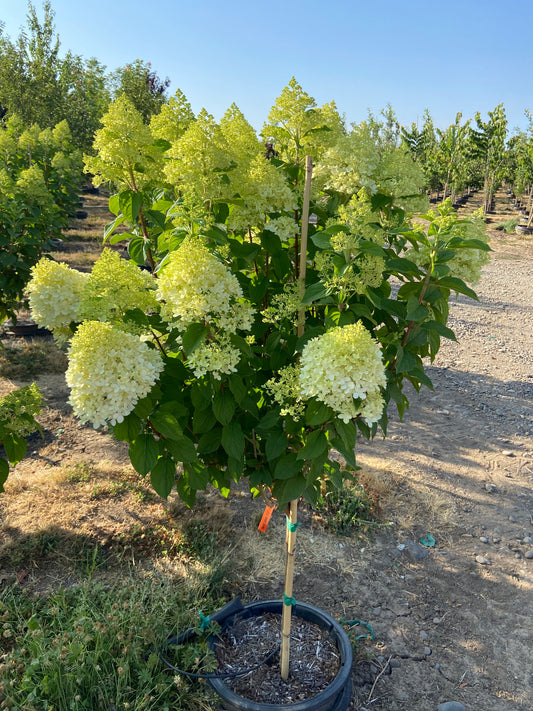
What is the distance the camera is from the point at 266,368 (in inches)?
74.2

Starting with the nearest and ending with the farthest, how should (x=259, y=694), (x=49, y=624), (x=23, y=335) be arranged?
(x=259, y=694) → (x=49, y=624) → (x=23, y=335)

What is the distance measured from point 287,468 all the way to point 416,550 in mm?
1902

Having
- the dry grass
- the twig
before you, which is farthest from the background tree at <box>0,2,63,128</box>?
the twig

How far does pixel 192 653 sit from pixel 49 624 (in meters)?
0.73

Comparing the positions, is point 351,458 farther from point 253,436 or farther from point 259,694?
point 259,694

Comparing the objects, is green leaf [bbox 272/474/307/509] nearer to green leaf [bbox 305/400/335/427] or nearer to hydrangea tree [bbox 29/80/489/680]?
hydrangea tree [bbox 29/80/489/680]

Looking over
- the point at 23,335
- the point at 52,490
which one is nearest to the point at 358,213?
the point at 52,490

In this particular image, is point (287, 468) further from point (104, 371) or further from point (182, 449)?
point (104, 371)

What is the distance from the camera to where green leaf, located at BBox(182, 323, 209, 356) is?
1360 millimetres

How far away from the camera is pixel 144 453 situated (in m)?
1.56

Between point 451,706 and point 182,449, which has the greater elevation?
point 182,449

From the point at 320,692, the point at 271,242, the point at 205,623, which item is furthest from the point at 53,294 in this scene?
the point at 320,692

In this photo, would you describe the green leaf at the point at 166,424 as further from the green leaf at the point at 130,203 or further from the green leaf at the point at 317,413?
the green leaf at the point at 130,203

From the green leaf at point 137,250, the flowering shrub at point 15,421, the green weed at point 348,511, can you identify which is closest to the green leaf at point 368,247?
the green leaf at point 137,250
